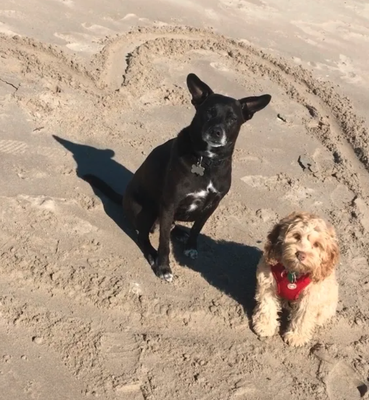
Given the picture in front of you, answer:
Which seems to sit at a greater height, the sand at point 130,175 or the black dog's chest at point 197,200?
the black dog's chest at point 197,200

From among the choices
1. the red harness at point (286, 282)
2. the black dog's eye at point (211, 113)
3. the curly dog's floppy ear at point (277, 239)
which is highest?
the black dog's eye at point (211, 113)

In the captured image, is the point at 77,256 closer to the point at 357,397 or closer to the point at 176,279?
the point at 176,279

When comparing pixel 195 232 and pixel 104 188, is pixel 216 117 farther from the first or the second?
pixel 104 188

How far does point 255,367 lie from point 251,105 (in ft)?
7.25

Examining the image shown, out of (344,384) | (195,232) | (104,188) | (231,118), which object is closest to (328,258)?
(344,384)

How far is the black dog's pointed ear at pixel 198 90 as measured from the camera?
486cm

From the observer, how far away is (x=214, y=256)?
554cm

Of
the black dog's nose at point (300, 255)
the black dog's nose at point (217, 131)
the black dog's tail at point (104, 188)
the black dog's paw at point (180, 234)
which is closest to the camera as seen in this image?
the black dog's nose at point (300, 255)

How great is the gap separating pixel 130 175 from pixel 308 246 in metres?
2.82

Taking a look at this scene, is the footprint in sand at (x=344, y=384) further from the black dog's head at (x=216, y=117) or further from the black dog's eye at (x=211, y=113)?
the black dog's eye at (x=211, y=113)

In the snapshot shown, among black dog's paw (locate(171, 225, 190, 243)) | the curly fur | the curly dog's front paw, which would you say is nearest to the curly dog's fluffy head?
the curly fur

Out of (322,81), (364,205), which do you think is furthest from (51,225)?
(322,81)

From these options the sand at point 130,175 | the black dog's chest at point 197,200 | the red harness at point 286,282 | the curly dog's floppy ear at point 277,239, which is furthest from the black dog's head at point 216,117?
the sand at point 130,175

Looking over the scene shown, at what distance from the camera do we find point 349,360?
4727 millimetres
